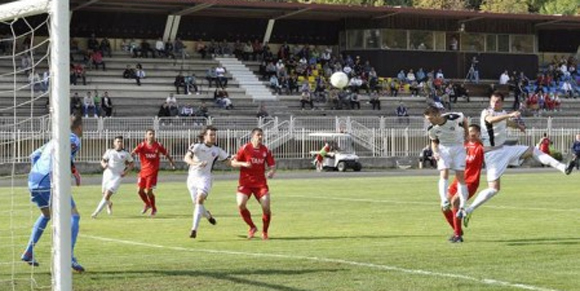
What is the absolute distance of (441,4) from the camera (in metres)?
101

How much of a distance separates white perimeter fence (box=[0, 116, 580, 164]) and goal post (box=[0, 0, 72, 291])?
118 ft

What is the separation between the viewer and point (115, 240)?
18.5 m

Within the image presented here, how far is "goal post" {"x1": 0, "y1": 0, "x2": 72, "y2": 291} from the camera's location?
1035cm

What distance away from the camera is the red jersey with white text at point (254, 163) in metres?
18.8

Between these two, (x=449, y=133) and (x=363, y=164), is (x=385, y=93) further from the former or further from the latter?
(x=449, y=133)

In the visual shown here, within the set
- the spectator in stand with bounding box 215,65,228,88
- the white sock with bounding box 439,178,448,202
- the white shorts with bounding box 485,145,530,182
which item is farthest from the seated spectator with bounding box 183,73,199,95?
the white sock with bounding box 439,178,448,202

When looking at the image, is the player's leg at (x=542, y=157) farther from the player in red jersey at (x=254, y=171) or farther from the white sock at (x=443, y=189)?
the player in red jersey at (x=254, y=171)

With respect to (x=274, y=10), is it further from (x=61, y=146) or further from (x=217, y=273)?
(x=61, y=146)

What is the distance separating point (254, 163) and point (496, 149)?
4028 mm

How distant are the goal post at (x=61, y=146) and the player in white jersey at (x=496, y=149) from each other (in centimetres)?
848

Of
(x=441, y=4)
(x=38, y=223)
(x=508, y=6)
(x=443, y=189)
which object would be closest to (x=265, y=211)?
(x=443, y=189)

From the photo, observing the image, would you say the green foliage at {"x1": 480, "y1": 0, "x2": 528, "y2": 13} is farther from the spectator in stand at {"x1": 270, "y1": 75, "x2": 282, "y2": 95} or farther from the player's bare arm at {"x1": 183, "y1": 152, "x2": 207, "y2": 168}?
the player's bare arm at {"x1": 183, "y1": 152, "x2": 207, "y2": 168}

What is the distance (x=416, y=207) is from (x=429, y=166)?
28.0 m

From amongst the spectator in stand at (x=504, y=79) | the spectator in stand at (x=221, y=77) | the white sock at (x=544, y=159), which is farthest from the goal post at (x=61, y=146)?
the spectator in stand at (x=504, y=79)
